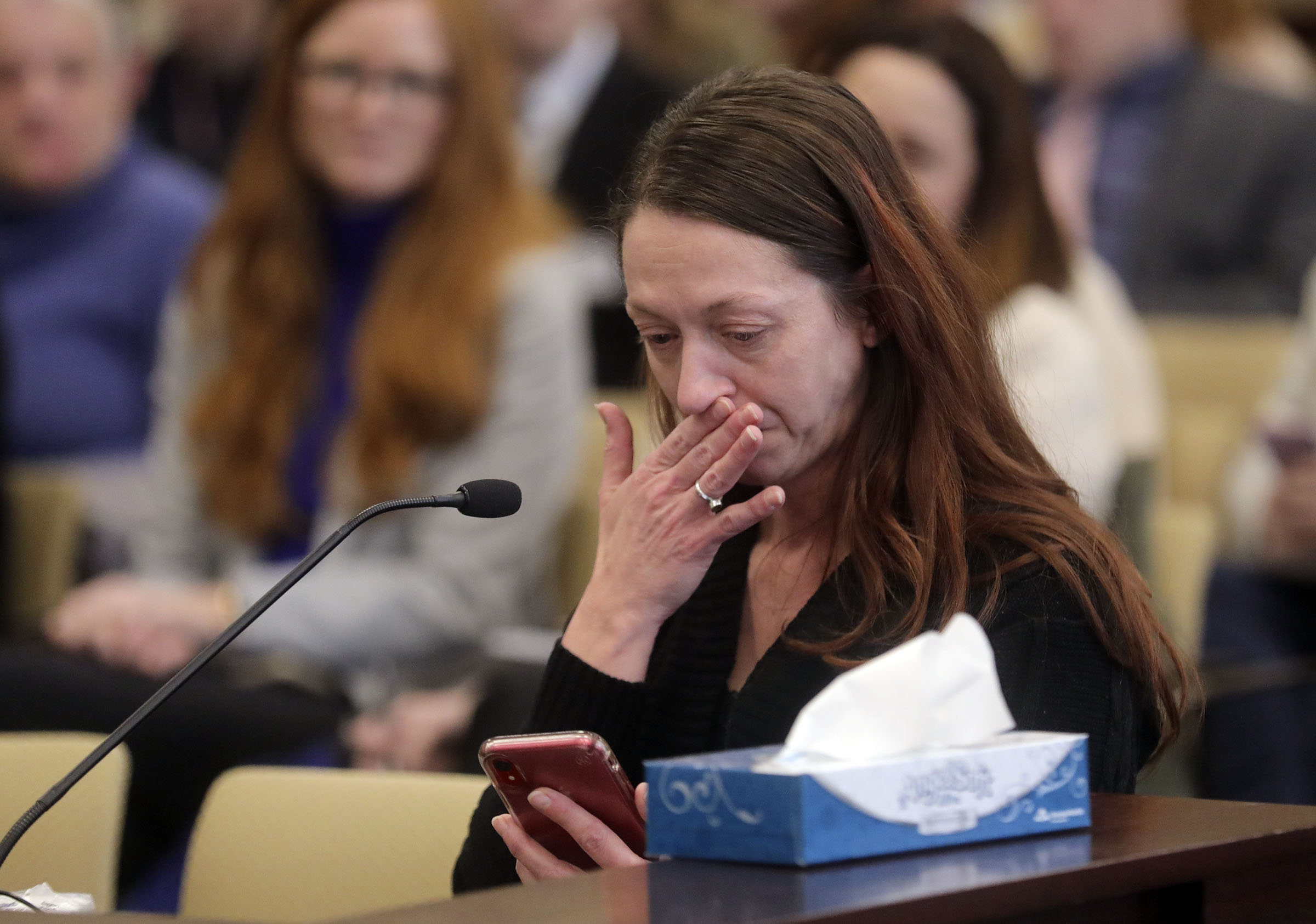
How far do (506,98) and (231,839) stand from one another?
1618 mm

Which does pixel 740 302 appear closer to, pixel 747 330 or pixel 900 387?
pixel 747 330

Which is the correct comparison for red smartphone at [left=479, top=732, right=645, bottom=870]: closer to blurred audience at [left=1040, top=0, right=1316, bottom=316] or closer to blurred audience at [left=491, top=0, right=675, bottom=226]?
blurred audience at [left=491, top=0, right=675, bottom=226]

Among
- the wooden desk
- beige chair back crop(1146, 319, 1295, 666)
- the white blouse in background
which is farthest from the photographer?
beige chair back crop(1146, 319, 1295, 666)

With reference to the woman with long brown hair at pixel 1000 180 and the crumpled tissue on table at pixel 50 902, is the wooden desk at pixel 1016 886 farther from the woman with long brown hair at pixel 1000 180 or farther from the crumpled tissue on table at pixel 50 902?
the woman with long brown hair at pixel 1000 180

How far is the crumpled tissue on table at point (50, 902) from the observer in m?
1.18

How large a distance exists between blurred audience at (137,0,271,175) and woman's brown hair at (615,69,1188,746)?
3.66 m

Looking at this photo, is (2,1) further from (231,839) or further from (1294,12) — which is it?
(1294,12)

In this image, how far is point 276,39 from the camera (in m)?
3.01

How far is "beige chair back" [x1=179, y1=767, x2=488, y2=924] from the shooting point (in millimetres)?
1602

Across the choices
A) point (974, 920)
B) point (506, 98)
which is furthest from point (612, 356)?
point (974, 920)

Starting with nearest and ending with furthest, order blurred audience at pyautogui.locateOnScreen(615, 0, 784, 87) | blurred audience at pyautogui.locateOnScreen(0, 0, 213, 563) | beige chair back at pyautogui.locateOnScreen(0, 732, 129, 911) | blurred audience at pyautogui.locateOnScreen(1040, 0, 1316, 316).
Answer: beige chair back at pyautogui.locateOnScreen(0, 732, 129, 911) → blurred audience at pyautogui.locateOnScreen(0, 0, 213, 563) → blurred audience at pyautogui.locateOnScreen(1040, 0, 1316, 316) → blurred audience at pyautogui.locateOnScreen(615, 0, 784, 87)

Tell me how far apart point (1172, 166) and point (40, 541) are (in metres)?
2.57

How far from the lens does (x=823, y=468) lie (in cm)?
Answer: 153

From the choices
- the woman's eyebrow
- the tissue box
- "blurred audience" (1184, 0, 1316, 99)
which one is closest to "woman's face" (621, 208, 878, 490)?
the woman's eyebrow
